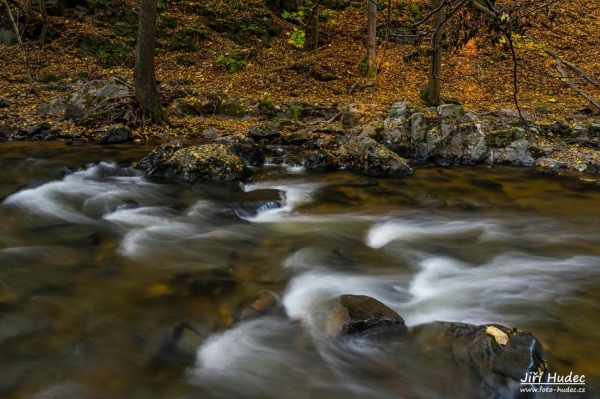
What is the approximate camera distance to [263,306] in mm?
4559

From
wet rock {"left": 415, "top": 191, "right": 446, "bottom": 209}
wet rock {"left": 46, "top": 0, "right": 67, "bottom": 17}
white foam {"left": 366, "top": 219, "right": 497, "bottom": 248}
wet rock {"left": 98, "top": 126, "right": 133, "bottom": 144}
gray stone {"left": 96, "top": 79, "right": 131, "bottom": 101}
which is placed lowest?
white foam {"left": 366, "top": 219, "right": 497, "bottom": 248}

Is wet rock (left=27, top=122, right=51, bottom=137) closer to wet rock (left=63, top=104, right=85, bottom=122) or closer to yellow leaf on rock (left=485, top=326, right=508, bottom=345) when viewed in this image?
wet rock (left=63, top=104, right=85, bottom=122)

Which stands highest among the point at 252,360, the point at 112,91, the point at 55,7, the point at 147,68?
the point at 55,7

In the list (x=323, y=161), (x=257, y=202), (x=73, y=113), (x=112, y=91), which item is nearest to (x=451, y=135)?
(x=323, y=161)

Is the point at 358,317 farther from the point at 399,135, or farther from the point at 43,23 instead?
the point at 43,23

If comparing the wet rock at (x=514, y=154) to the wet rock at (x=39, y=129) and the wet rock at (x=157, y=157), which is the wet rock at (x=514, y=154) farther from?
the wet rock at (x=39, y=129)

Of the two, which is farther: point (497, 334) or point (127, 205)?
point (127, 205)

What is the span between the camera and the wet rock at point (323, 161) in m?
9.73

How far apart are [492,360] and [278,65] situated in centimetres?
1607

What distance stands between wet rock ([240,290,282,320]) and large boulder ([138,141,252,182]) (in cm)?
420

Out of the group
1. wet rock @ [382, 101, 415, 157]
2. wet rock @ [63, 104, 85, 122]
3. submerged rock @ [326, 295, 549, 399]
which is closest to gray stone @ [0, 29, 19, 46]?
wet rock @ [63, 104, 85, 122]

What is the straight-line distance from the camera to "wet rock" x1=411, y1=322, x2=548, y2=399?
3080mm

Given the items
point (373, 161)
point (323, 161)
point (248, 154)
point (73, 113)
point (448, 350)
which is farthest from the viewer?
point (73, 113)

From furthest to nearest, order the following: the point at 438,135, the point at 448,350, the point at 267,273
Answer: the point at 438,135, the point at 267,273, the point at 448,350
